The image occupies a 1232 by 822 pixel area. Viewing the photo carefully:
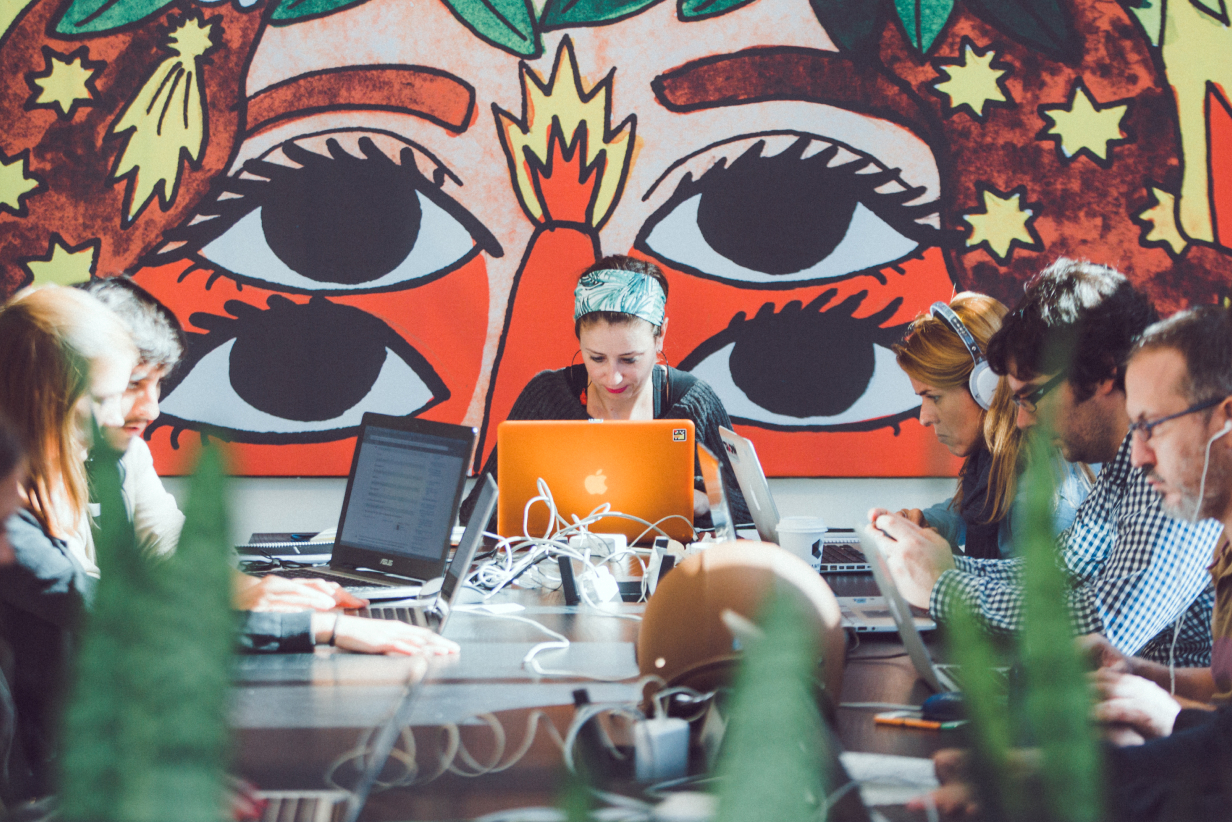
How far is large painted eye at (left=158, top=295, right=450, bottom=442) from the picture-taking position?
116 inches

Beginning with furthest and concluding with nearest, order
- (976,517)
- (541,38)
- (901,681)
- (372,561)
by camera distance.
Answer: (541,38)
(976,517)
(372,561)
(901,681)

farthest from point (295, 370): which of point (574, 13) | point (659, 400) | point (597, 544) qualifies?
point (597, 544)

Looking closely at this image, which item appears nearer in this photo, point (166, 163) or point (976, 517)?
point (976, 517)

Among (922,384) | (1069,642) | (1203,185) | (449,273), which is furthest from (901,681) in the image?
(1203,185)

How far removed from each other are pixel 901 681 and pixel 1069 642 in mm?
938

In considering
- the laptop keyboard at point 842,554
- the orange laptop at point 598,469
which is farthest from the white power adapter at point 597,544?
Answer: the laptop keyboard at point 842,554

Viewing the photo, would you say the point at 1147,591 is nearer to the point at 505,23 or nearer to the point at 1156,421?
the point at 1156,421

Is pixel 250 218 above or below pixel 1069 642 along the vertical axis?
above

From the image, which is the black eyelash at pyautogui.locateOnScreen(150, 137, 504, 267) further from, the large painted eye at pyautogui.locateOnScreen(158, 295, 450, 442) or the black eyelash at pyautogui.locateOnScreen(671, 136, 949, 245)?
the black eyelash at pyautogui.locateOnScreen(671, 136, 949, 245)

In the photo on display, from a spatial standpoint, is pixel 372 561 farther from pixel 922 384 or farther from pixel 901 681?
pixel 922 384

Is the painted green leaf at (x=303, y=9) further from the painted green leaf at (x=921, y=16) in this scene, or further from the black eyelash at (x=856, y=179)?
the painted green leaf at (x=921, y=16)

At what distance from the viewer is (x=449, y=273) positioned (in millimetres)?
2975

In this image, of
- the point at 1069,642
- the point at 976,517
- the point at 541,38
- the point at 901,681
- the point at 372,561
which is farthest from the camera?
the point at 541,38

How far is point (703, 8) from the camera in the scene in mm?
2969
